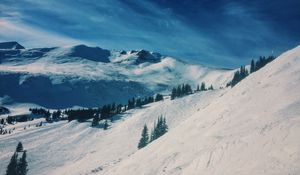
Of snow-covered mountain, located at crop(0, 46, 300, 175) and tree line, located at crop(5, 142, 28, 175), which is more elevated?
snow-covered mountain, located at crop(0, 46, 300, 175)

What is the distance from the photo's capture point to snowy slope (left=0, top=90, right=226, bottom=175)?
97688 mm

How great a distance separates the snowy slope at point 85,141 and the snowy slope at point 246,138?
40.2 metres

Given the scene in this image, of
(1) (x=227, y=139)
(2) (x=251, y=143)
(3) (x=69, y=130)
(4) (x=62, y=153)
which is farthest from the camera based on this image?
(3) (x=69, y=130)

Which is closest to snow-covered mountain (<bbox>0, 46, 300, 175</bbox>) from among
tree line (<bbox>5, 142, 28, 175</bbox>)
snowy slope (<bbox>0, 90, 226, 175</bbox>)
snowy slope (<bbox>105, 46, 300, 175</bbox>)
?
snowy slope (<bbox>105, 46, 300, 175</bbox>)

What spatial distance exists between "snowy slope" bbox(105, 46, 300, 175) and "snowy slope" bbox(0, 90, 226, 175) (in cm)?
4021

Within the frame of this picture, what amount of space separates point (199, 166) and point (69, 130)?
118m

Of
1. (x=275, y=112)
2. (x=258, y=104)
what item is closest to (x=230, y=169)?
(x=275, y=112)

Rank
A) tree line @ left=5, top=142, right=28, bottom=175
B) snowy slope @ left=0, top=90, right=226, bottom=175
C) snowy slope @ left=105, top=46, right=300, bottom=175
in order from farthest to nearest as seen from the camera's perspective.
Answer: snowy slope @ left=0, top=90, right=226, bottom=175, tree line @ left=5, top=142, right=28, bottom=175, snowy slope @ left=105, top=46, right=300, bottom=175

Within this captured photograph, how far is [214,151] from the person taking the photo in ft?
117

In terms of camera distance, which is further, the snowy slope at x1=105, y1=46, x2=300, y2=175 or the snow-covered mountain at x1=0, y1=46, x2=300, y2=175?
the snow-covered mountain at x1=0, y1=46, x2=300, y2=175

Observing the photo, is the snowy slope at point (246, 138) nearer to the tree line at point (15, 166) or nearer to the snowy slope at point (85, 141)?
the tree line at point (15, 166)

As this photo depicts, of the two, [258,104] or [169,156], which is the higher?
[258,104]

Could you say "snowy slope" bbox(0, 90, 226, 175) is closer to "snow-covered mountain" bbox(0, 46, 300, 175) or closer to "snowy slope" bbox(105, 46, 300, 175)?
"snow-covered mountain" bbox(0, 46, 300, 175)

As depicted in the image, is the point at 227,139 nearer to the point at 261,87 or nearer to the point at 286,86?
the point at 286,86
